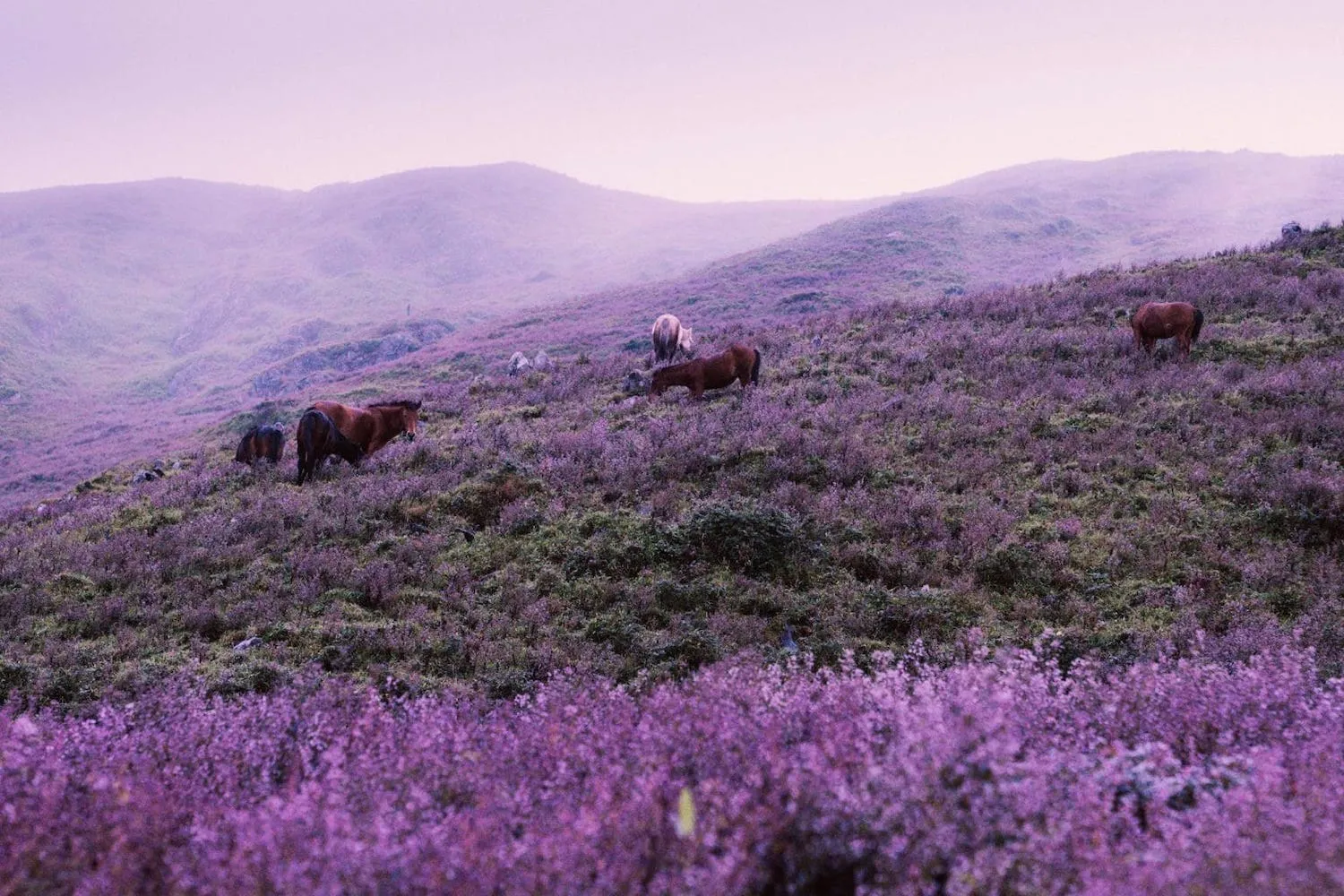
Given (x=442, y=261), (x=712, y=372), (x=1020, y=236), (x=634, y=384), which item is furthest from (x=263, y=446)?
(x=442, y=261)

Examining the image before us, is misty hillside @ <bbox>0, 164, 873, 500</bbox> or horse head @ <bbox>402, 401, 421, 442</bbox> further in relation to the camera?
misty hillside @ <bbox>0, 164, 873, 500</bbox>

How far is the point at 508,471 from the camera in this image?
38.0ft

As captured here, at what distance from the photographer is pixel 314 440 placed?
43.2 feet

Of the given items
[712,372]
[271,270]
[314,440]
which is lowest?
[314,440]

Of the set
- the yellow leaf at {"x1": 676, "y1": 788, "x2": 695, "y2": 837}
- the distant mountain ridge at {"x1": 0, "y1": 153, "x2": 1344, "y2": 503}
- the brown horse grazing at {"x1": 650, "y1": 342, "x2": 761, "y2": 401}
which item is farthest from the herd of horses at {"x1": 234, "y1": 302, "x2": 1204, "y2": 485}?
the yellow leaf at {"x1": 676, "y1": 788, "x2": 695, "y2": 837}

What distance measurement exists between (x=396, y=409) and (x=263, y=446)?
140 inches

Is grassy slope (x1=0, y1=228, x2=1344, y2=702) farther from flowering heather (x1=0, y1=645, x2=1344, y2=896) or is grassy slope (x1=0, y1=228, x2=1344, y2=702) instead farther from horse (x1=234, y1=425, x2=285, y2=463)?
flowering heather (x1=0, y1=645, x2=1344, y2=896)

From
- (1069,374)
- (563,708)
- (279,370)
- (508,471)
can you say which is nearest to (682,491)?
(508,471)

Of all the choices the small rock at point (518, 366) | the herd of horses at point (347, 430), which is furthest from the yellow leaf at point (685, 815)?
the small rock at point (518, 366)

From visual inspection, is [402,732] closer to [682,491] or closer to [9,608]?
[682,491]

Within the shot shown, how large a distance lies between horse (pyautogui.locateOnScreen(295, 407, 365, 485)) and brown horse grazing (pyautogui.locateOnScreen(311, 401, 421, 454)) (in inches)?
5.5

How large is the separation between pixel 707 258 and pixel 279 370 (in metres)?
55.5

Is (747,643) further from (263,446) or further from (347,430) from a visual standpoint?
(263,446)

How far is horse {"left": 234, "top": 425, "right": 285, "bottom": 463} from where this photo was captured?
15648 mm
